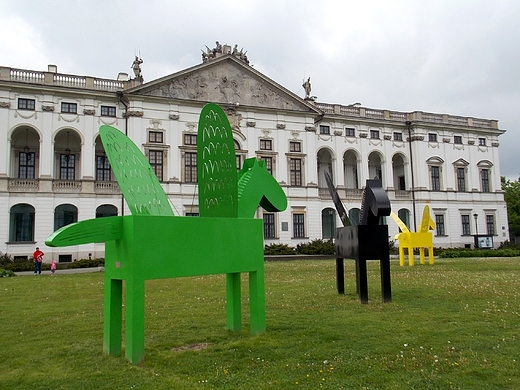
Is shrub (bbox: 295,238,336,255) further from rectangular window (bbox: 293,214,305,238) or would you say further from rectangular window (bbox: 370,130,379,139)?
rectangular window (bbox: 370,130,379,139)

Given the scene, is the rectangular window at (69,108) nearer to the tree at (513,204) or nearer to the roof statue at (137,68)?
the roof statue at (137,68)

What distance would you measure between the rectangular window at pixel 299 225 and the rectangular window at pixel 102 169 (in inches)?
587

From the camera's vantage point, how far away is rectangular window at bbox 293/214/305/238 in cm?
3838

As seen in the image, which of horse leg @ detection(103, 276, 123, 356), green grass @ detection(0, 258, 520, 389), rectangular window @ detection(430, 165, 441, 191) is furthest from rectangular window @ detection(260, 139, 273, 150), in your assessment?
→ horse leg @ detection(103, 276, 123, 356)

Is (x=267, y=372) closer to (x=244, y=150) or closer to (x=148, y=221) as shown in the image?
(x=148, y=221)

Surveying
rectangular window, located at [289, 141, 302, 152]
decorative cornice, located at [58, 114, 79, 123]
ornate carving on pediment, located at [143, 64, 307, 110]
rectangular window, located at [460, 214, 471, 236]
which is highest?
ornate carving on pediment, located at [143, 64, 307, 110]

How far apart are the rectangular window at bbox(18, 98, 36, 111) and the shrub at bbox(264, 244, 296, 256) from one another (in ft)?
62.7

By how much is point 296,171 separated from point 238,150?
536 centimetres

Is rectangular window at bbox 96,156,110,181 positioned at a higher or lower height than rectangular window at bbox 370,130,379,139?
lower

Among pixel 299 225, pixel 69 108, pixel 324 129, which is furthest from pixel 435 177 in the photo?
pixel 69 108

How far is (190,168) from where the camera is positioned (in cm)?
3594

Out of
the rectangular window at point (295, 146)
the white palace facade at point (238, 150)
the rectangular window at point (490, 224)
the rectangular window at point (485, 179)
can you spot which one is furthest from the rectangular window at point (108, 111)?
the rectangular window at point (490, 224)

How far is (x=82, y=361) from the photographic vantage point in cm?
652

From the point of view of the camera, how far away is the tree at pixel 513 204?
209ft
